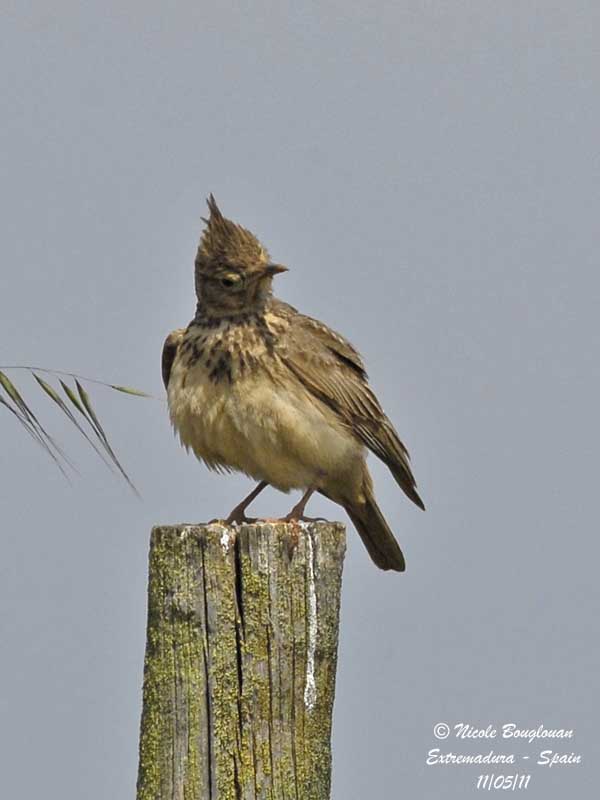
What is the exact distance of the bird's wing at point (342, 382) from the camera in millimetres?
8586

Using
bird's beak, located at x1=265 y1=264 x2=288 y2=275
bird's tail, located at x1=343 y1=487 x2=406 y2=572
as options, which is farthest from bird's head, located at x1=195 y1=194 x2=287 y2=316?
bird's tail, located at x1=343 y1=487 x2=406 y2=572

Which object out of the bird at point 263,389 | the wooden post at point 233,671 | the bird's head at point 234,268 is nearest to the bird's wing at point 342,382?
the bird at point 263,389

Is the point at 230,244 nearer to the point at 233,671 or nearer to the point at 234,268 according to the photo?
the point at 234,268

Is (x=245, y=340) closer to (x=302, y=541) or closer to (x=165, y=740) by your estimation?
(x=302, y=541)

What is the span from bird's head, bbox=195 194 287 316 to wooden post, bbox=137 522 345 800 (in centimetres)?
320

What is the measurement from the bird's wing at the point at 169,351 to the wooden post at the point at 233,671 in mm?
3350

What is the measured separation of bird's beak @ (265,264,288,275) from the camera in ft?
27.8

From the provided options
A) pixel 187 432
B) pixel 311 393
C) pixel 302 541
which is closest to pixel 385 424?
pixel 311 393

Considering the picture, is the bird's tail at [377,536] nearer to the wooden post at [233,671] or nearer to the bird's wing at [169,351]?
the bird's wing at [169,351]

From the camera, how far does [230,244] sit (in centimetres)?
862

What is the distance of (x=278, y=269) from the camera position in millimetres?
8484

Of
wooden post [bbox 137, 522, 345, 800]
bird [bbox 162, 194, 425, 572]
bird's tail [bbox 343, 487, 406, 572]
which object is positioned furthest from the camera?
bird's tail [bbox 343, 487, 406, 572]

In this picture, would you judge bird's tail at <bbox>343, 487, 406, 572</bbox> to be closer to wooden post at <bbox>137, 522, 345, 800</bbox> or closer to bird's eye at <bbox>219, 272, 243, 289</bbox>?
bird's eye at <bbox>219, 272, 243, 289</bbox>

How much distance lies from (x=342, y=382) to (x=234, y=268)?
0.91 meters
